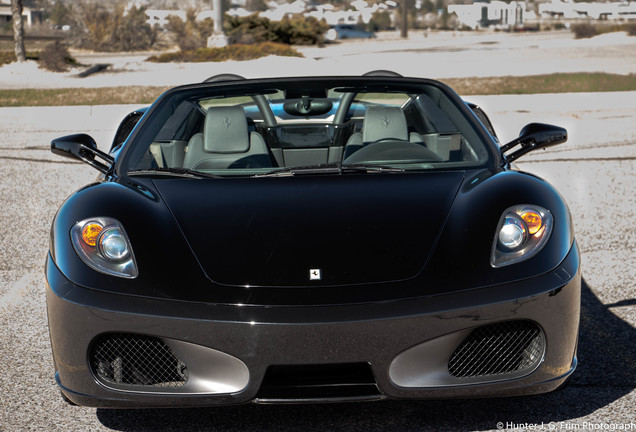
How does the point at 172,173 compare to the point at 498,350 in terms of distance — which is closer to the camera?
the point at 498,350

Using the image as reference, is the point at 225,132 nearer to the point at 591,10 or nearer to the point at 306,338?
the point at 306,338

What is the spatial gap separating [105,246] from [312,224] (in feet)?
2.61

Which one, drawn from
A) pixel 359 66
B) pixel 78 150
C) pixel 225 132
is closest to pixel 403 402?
pixel 225 132

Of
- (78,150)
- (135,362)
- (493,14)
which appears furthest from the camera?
(493,14)

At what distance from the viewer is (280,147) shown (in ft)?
16.5

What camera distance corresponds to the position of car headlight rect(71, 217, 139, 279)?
3.10 meters

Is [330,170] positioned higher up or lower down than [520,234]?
higher up

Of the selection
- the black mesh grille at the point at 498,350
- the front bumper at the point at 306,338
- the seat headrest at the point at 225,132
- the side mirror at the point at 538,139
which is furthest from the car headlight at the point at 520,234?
the seat headrest at the point at 225,132

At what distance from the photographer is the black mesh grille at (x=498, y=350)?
293 centimetres

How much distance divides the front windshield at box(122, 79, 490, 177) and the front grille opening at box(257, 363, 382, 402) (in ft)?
3.94

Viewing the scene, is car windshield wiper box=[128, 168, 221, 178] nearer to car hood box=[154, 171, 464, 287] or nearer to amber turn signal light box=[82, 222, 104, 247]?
car hood box=[154, 171, 464, 287]

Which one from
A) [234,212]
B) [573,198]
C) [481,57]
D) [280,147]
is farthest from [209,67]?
[234,212]

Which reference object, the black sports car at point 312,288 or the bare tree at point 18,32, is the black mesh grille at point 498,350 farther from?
the bare tree at point 18,32

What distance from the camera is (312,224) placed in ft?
10.8
